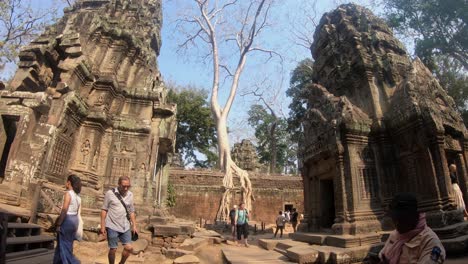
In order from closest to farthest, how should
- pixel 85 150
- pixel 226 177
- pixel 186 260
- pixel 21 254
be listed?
pixel 21 254 < pixel 186 260 < pixel 85 150 < pixel 226 177

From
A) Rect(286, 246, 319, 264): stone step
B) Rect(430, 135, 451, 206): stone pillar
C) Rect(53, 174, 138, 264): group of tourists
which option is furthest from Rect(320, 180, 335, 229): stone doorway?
Rect(53, 174, 138, 264): group of tourists

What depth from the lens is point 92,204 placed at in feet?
26.5

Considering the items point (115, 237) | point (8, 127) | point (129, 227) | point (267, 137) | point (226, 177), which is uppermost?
point (267, 137)

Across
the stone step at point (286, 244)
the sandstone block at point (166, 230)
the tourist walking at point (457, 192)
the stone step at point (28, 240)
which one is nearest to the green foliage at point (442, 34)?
the tourist walking at point (457, 192)

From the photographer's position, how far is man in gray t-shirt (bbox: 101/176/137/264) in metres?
4.04

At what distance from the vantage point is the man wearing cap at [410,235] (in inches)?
73.8

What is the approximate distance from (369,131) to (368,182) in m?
1.36

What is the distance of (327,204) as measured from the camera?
9.18 meters

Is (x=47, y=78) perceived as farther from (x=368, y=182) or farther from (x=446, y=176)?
(x=446, y=176)

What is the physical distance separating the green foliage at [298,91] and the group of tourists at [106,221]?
59.2ft

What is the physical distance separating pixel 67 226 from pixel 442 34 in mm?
20160

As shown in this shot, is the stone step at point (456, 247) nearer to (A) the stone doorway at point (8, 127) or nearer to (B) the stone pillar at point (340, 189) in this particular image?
(B) the stone pillar at point (340, 189)

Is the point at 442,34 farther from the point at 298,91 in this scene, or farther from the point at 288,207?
the point at 288,207

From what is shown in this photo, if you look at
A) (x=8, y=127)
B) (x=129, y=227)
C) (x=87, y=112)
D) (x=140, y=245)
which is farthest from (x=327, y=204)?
(x=8, y=127)
